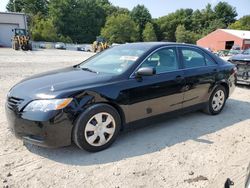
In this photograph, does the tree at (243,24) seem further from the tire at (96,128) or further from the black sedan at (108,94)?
the tire at (96,128)

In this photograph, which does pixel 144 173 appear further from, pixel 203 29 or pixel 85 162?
pixel 203 29

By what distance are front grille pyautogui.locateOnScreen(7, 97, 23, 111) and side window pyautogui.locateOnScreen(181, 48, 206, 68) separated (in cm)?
294

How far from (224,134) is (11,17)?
39.1 m

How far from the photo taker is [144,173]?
10.6 feet

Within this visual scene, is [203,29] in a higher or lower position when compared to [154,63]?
higher

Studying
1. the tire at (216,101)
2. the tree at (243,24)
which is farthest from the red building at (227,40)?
the tire at (216,101)

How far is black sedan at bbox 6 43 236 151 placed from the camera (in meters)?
3.36

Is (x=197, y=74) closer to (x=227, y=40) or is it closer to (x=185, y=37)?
(x=227, y=40)

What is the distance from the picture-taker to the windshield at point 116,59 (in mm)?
4156

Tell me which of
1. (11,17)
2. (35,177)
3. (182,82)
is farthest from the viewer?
(11,17)

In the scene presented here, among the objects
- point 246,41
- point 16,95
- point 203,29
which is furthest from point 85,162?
point 203,29

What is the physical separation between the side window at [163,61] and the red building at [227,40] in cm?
4590

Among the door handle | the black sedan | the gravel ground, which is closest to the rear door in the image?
the black sedan

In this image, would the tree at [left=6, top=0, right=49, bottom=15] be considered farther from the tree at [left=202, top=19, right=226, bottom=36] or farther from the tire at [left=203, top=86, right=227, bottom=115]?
the tire at [left=203, top=86, right=227, bottom=115]
